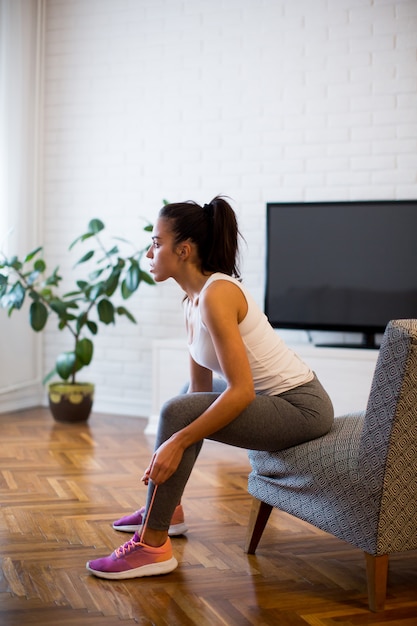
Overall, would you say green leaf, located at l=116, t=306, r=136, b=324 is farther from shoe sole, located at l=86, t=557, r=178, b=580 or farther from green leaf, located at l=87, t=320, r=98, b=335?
shoe sole, located at l=86, t=557, r=178, b=580

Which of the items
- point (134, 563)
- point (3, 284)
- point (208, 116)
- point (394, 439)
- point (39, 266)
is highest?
point (208, 116)

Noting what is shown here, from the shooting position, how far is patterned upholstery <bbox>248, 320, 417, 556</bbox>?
2006mm

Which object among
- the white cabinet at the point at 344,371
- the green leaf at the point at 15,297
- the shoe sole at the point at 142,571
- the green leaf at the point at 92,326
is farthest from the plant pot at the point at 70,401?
the shoe sole at the point at 142,571

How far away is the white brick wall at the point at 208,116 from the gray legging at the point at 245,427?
255cm

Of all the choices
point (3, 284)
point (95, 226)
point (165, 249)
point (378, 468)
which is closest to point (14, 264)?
point (3, 284)

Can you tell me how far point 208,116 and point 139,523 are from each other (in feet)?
9.61

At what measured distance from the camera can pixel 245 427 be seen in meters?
2.25

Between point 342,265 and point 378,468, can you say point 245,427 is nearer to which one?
point 378,468

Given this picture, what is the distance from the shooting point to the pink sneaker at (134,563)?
227 centimetres

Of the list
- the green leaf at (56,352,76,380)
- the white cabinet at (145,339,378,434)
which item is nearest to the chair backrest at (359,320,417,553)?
the white cabinet at (145,339,378,434)

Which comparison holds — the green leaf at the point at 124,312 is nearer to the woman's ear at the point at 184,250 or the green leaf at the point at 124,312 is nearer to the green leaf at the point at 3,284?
the green leaf at the point at 3,284

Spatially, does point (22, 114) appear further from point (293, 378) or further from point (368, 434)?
point (368, 434)

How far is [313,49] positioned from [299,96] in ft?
0.88

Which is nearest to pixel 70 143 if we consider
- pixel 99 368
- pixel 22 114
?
pixel 22 114
